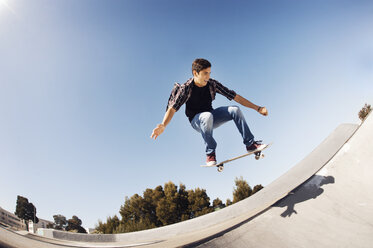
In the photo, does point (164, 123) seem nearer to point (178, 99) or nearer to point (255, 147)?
point (178, 99)

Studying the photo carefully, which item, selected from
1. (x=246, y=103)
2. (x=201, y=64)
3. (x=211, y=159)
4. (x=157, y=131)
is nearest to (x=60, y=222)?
(x=157, y=131)

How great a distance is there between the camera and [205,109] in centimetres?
346

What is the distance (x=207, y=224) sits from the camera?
406 centimetres

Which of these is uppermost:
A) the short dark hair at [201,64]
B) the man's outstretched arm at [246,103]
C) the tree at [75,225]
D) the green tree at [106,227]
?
the short dark hair at [201,64]

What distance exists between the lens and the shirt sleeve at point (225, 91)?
3650mm

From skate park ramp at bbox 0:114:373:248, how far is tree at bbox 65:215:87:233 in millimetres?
299

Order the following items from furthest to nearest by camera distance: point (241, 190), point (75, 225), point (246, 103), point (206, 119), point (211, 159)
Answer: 1. point (241, 190)
2. point (246, 103)
3. point (75, 225)
4. point (211, 159)
5. point (206, 119)

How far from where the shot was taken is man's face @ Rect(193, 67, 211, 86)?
3155 mm

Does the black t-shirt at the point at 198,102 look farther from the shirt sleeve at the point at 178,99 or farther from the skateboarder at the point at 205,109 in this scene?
the shirt sleeve at the point at 178,99

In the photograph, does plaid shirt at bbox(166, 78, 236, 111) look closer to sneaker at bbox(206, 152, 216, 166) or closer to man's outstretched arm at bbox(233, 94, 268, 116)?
man's outstretched arm at bbox(233, 94, 268, 116)

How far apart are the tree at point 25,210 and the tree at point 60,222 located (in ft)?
1.86

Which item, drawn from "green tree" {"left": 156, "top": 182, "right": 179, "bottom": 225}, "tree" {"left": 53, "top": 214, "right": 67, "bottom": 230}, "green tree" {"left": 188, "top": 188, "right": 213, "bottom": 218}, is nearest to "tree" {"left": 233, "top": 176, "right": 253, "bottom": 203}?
"green tree" {"left": 188, "top": 188, "right": 213, "bottom": 218}

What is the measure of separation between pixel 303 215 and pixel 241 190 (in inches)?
720

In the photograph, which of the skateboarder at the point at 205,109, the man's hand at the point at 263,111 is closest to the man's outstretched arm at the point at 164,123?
the skateboarder at the point at 205,109
